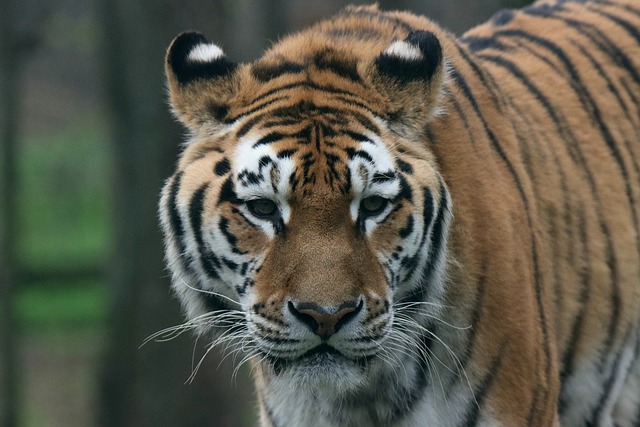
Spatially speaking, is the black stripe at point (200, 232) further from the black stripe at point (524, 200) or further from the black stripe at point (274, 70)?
the black stripe at point (524, 200)

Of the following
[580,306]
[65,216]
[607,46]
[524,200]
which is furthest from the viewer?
[65,216]

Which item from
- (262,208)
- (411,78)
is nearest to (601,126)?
(411,78)

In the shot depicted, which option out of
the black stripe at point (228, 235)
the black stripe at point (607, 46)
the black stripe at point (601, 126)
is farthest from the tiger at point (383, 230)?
the black stripe at point (607, 46)

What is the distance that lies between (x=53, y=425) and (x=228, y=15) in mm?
7806

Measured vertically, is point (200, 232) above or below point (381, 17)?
below

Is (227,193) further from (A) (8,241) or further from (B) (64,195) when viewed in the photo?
(B) (64,195)

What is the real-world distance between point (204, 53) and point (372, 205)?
854mm

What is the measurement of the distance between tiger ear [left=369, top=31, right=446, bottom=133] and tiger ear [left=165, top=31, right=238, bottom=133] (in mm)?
526

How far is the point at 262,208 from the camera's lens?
3797 millimetres

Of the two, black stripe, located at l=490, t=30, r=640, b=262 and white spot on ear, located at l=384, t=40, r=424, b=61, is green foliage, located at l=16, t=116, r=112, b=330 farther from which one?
white spot on ear, located at l=384, t=40, r=424, b=61

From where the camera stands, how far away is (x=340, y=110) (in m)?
3.97

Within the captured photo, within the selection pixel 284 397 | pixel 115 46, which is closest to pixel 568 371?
pixel 284 397

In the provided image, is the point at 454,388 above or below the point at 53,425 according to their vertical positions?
above

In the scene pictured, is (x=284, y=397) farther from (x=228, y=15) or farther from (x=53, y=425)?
(x=53, y=425)
